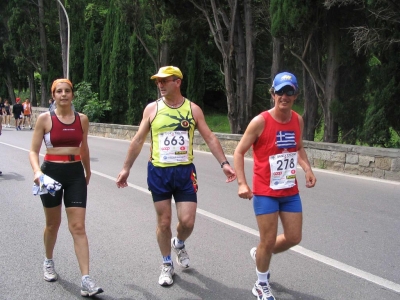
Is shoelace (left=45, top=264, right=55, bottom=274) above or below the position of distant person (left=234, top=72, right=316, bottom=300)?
below

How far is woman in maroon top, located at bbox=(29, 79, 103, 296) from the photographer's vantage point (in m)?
4.27

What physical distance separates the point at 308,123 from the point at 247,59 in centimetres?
347

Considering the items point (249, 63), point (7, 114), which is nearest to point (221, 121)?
point (7, 114)

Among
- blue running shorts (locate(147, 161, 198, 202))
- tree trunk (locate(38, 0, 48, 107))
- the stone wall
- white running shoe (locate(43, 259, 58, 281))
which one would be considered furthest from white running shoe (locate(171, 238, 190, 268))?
tree trunk (locate(38, 0, 48, 107))

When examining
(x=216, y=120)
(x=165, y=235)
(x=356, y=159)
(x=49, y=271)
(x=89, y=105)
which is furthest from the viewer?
(x=216, y=120)

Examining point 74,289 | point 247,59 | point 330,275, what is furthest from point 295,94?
point 247,59

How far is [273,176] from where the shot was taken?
3.96 m

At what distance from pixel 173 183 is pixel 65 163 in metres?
0.98

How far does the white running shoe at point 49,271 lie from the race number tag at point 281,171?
7.43 ft

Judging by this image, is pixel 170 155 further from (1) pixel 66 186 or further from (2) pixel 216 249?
(2) pixel 216 249

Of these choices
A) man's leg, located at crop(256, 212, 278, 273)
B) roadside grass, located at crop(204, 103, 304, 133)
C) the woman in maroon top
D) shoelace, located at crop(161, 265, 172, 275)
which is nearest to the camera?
man's leg, located at crop(256, 212, 278, 273)

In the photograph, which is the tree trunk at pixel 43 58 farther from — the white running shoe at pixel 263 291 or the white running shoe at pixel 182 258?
the white running shoe at pixel 263 291

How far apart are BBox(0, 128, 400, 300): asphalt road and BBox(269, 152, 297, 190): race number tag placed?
100 centimetres

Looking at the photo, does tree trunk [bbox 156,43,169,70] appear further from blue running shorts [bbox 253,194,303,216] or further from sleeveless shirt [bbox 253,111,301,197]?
blue running shorts [bbox 253,194,303,216]
